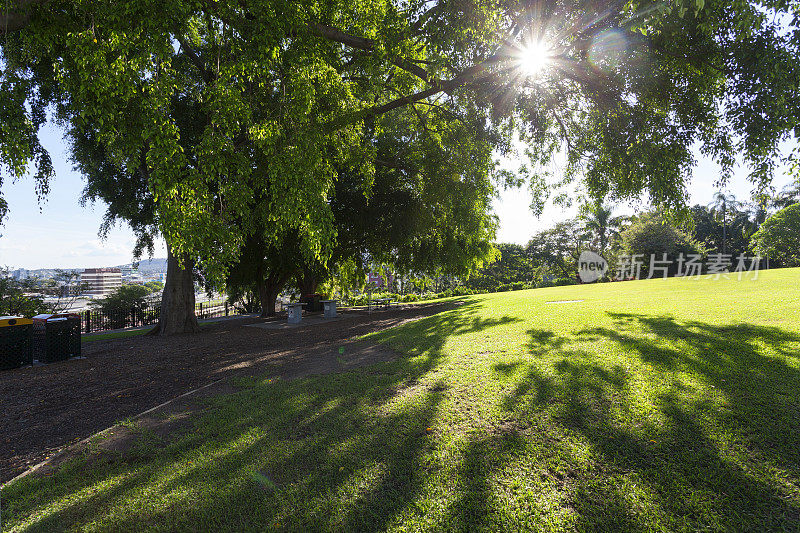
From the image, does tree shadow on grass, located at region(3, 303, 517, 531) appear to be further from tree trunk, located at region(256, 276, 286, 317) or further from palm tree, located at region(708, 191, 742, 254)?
palm tree, located at region(708, 191, 742, 254)

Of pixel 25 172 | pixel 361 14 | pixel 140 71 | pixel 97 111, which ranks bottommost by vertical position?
pixel 25 172

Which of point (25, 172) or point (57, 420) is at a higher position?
point (25, 172)

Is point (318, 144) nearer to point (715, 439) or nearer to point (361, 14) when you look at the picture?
point (361, 14)

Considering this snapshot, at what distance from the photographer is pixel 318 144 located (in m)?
8.57

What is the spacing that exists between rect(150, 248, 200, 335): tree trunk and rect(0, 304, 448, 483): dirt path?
218 cm

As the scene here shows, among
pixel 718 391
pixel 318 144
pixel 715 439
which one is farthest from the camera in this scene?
pixel 318 144

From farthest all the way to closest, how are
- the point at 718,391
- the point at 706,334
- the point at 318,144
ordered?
the point at 318,144, the point at 706,334, the point at 718,391

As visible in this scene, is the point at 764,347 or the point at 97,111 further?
the point at 97,111

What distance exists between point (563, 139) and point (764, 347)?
1030 cm

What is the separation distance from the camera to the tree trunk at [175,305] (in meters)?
14.1

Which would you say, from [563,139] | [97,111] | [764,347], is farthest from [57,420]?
[563,139]

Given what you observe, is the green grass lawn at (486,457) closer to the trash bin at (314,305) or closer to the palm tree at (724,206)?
the trash bin at (314,305)

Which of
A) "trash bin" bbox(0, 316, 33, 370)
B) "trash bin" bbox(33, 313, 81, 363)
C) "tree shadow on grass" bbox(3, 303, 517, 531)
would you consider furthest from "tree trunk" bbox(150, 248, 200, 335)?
"tree shadow on grass" bbox(3, 303, 517, 531)

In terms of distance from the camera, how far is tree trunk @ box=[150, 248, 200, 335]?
14.1 m
